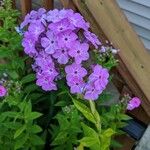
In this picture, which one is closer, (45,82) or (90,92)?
(90,92)

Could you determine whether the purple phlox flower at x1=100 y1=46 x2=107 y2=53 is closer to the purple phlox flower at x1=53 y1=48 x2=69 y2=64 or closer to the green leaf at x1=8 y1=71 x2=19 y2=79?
the purple phlox flower at x1=53 y1=48 x2=69 y2=64

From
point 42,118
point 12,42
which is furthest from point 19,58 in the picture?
point 42,118

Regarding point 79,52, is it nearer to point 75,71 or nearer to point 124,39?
→ point 75,71

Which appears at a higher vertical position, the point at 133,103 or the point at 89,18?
the point at 89,18

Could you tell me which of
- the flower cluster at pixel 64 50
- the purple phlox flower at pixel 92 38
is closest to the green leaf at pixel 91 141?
the flower cluster at pixel 64 50

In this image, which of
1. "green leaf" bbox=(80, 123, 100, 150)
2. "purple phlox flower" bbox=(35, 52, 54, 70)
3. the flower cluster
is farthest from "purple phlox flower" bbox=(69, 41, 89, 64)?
"green leaf" bbox=(80, 123, 100, 150)

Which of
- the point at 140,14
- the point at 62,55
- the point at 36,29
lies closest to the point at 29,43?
the point at 36,29

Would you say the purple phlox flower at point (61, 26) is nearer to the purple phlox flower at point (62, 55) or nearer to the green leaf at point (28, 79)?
the purple phlox flower at point (62, 55)
